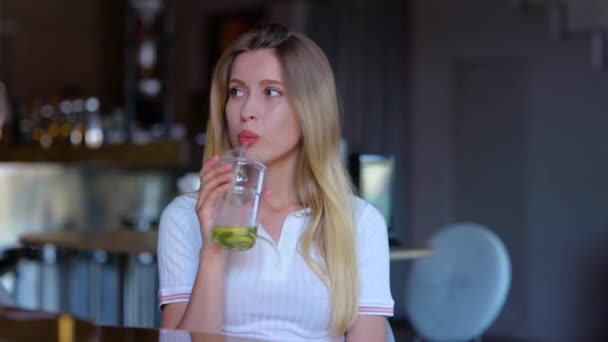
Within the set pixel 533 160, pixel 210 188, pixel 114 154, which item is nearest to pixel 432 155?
pixel 533 160

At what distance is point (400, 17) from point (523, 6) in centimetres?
97

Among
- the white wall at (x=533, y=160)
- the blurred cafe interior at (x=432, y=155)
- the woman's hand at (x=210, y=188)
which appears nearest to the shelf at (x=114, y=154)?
the blurred cafe interior at (x=432, y=155)

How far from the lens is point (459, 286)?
252 centimetres

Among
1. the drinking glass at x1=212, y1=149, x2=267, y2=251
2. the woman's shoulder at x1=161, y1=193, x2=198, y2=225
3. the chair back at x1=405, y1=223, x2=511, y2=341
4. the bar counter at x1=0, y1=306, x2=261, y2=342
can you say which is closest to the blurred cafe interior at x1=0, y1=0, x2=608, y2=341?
the chair back at x1=405, y1=223, x2=511, y2=341

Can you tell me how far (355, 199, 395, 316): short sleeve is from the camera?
4.69 ft

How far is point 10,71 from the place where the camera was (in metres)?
6.91

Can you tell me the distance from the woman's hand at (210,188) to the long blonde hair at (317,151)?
0.21m

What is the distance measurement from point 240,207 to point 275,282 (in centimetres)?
22

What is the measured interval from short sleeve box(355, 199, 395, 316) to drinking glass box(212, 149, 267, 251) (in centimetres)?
27

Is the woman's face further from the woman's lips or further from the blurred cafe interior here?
the blurred cafe interior

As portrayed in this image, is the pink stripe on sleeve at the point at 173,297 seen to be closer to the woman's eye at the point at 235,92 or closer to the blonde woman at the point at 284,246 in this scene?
the blonde woman at the point at 284,246

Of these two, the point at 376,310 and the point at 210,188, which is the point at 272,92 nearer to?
the point at 210,188

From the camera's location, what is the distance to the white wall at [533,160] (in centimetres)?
461

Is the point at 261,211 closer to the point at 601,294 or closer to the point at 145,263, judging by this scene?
the point at 145,263
